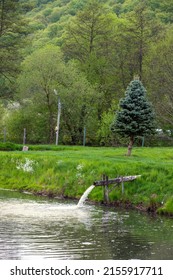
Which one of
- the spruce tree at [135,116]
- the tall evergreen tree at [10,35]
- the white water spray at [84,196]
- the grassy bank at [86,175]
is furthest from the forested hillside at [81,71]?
the white water spray at [84,196]

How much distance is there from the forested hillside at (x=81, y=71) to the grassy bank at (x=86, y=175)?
17406mm

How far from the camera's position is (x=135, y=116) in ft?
127

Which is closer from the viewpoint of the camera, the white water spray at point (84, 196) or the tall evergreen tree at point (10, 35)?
the white water spray at point (84, 196)

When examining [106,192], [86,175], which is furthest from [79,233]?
[86,175]

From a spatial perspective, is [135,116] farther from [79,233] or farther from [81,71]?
[81,71]

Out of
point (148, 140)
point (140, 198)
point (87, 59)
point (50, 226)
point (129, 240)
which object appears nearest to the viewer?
point (129, 240)

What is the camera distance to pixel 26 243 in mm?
18188

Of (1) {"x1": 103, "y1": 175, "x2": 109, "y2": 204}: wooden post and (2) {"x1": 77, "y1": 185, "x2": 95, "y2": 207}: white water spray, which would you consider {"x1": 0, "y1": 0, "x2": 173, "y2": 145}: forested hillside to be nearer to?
(2) {"x1": 77, "y1": 185, "x2": 95, "y2": 207}: white water spray

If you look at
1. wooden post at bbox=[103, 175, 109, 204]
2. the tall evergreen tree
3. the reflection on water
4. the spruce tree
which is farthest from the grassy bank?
the tall evergreen tree

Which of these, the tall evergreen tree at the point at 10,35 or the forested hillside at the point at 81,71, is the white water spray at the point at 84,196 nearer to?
the forested hillside at the point at 81,71

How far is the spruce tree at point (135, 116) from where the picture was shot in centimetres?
3875

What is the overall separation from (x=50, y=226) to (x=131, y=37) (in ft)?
145

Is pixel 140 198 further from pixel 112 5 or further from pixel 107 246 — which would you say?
pixel 112 5
